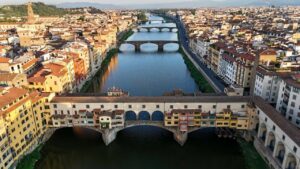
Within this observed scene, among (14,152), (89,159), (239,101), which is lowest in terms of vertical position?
(89,159)

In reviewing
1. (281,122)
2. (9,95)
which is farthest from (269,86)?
(9,95)

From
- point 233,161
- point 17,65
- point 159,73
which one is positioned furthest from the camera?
point 159,73

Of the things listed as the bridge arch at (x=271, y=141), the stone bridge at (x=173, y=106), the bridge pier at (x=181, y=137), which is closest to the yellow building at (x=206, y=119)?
the stone bridge at (x=173, y=106)

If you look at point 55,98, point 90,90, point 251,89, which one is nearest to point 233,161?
point 251,89

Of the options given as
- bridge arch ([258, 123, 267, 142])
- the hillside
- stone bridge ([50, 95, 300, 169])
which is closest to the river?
stone bridge ([50, 95, 300, 169])

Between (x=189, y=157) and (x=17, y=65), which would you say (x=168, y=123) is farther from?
(x=17, y=65)

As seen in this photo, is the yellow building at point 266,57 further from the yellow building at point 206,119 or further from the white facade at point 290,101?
the yellow building at point 206,119

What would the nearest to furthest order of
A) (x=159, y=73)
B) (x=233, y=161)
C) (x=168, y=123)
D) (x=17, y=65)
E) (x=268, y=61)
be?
(x=233, y=161), (x=168, y=123), (x=268, y=61), (x=17, y=65), (x=159, y=73)
